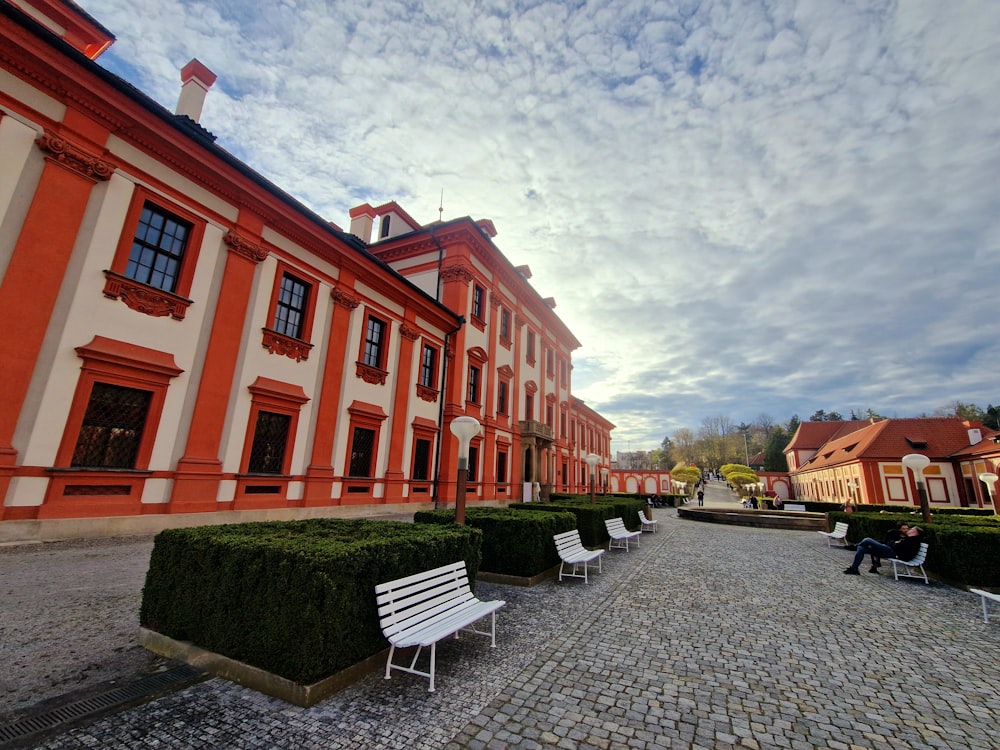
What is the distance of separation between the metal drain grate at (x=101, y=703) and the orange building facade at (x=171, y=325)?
6658mm

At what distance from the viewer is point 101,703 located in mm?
3291

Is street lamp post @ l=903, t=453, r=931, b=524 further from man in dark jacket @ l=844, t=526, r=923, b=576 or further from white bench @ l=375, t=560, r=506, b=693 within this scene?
white bench @ l=375, t=560, r=506, b=693

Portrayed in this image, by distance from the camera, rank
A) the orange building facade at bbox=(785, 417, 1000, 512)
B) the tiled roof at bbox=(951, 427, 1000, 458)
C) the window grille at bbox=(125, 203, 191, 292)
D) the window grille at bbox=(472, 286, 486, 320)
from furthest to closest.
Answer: the orange building facade at bbox=(785, 417, 1000, 512) → the tiled roof at bbox=(951, 427, 1000, 458) → the window grille at bbox=(472, 286, 486, 320) → the window grille at bbox=(125, 203, 191, 292)

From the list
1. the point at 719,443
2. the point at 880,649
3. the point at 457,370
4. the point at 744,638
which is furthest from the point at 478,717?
the point at 719,443

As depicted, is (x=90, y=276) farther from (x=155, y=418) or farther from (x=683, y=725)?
(x=683, y=725)

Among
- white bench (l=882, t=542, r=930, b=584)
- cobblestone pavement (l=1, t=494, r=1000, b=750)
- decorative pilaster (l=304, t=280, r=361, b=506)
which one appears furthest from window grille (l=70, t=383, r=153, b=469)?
white bench (l=882, t=542, r=930, b=584)

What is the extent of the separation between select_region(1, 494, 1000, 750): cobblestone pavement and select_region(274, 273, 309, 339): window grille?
34.2 feet

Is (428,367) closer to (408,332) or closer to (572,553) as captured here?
(408,332)

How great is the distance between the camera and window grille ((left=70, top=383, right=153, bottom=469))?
27.9 feet

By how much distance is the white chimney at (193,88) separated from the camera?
483 inches

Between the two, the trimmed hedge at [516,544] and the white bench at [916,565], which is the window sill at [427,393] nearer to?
the trimmed hedge at [516,544]

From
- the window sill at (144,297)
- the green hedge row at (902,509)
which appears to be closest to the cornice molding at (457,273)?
the window sill at (144,297)

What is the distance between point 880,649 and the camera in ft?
16.4

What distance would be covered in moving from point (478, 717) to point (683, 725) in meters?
1.63
